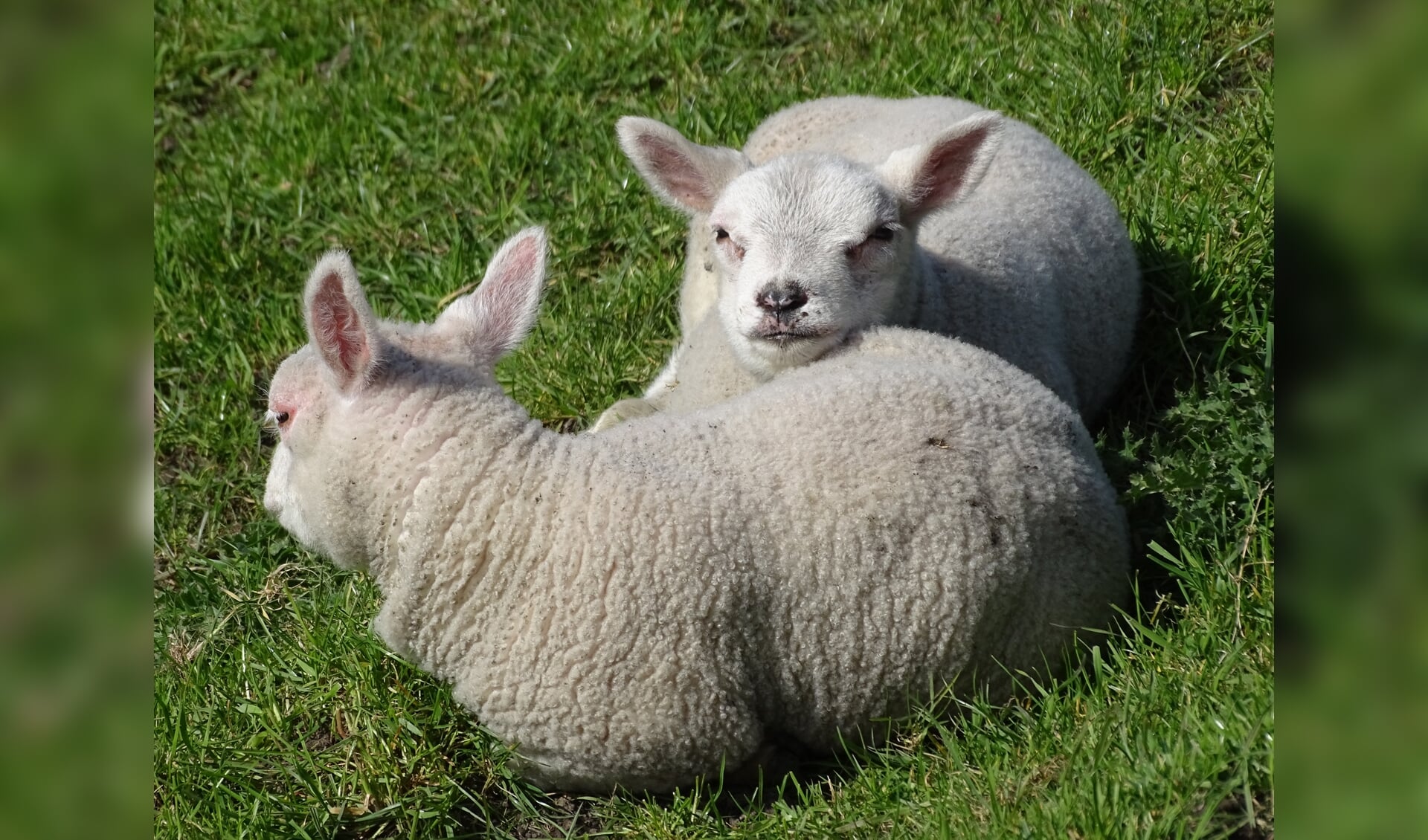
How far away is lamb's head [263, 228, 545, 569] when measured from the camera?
3453 mm

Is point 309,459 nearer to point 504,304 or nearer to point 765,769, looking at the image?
point 504,304

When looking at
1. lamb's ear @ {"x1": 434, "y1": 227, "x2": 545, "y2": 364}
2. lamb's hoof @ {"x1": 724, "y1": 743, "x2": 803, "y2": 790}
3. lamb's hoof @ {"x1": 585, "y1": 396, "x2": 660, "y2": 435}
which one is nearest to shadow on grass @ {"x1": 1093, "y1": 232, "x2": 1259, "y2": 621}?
lamb's hoof @ {"x1": 724, "y1": 743, "x2": 803, "y2": 790}

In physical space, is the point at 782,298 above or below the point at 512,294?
below

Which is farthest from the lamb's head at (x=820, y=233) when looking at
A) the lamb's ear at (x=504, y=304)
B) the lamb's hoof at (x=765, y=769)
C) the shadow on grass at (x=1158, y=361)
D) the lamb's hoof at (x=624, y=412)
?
the lamb's hoof at (x=765, y=769)

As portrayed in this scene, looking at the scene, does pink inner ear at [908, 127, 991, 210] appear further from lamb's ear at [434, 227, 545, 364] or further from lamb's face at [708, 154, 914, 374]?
lamb's ear at [434, 227, 545, 364]

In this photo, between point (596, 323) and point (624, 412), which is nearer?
point (624, 412)

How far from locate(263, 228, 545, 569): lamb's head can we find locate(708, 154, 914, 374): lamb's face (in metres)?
0.72

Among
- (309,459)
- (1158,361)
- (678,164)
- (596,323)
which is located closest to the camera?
(309,459)

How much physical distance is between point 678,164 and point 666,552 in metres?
1.83

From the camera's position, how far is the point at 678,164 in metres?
4.86

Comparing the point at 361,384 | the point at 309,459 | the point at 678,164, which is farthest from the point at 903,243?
the point at 309,459
